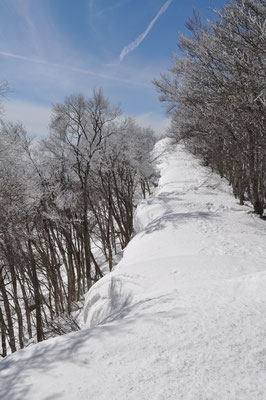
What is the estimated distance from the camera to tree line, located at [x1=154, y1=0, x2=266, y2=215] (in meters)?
6.58

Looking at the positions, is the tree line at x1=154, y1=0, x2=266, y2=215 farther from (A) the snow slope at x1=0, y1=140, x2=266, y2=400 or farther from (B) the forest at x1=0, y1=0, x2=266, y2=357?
(A) the snow slope at x1=0, y1=140, x2=266, y2=400

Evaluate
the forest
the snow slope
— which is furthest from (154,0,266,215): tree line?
the snow slope

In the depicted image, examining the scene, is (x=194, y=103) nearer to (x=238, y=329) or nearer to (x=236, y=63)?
(x=236, y=63)

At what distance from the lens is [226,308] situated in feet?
10.8

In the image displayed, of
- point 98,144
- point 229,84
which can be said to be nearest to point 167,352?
point 229,84

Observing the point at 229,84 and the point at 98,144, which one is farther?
the point at 98,144

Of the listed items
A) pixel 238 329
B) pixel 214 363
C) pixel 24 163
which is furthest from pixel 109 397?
pixel 24 163

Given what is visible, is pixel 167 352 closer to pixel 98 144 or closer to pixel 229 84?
pixel 229 84

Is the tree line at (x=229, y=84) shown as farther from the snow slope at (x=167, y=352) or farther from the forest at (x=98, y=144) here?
the snow slope at (x=167, y=352)

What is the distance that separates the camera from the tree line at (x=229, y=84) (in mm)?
6582

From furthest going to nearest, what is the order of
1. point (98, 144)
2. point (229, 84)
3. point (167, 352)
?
1. point (98, 144)
2. point (229, 84)
3. point (167, 352)

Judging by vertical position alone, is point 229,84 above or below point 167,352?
above

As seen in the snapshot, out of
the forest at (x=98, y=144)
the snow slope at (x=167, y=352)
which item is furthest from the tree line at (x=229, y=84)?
the snow slope at (x=167, y=352)

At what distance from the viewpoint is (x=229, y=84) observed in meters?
7.96
